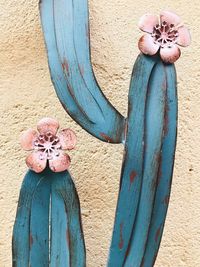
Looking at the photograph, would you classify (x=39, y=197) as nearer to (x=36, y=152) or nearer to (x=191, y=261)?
(x=36, y=152)

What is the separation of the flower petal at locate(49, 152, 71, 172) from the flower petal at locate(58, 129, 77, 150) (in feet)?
0.05

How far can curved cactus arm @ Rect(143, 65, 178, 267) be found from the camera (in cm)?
91

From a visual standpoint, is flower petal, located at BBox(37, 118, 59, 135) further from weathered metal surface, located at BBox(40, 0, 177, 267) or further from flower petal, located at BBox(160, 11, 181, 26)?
flower petal, located at BBox(160, 11, 181, 26)

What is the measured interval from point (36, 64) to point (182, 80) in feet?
0.79

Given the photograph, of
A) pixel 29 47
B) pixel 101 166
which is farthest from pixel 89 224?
pixel 29 47

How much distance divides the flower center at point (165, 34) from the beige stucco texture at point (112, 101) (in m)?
0.14

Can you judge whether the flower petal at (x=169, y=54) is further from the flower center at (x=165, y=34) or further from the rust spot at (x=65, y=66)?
the rust spot at (x=65, y=66)

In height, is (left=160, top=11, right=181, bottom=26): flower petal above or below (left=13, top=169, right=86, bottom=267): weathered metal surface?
above

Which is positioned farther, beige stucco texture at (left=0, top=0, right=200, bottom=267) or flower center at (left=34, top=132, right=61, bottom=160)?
beige stucco texture at (left=0, top=0, right=200, bottom=267)

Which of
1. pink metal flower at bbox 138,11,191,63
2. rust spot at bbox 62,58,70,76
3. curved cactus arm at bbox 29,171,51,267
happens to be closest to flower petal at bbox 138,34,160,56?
pink metal flower at bbox 138,11,191,63

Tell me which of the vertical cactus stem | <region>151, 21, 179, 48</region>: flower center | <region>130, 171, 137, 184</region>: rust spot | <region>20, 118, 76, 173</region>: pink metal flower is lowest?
the vertical cactus stem

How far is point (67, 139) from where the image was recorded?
2.97 ft

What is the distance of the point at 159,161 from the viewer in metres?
0.90

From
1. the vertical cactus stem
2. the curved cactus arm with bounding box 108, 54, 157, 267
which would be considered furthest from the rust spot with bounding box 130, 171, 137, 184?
the vertical cactus stem
